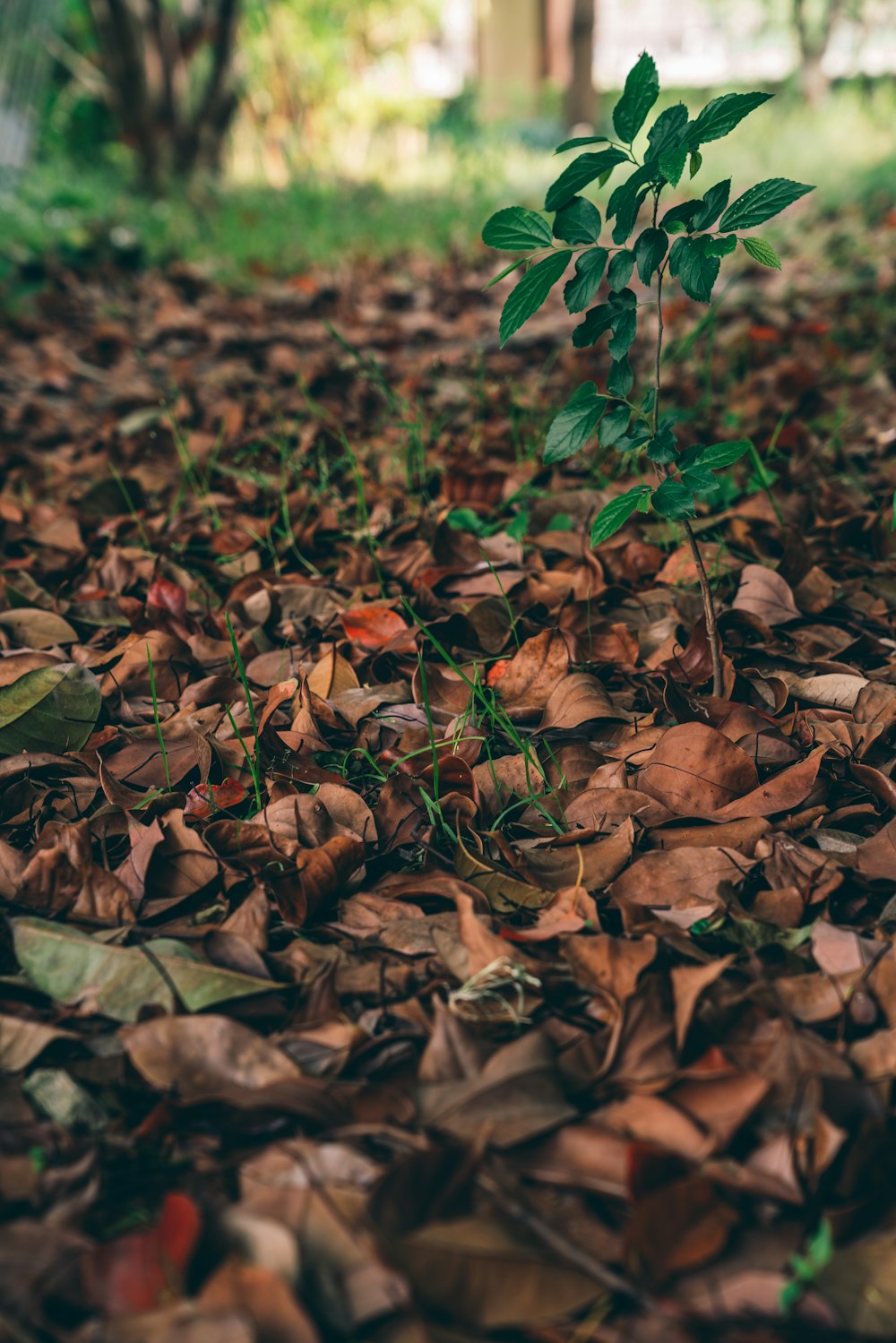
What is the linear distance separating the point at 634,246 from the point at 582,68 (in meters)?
9.21

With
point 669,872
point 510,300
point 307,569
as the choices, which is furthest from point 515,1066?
point 307,569

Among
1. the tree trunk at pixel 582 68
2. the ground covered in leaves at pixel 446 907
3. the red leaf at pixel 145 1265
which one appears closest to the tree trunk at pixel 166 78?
the tree trunk at pixel 582 68

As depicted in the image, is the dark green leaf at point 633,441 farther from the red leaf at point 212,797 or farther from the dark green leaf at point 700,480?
the red leaf at point 212,797

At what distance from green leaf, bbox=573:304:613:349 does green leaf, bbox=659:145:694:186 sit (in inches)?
6.2

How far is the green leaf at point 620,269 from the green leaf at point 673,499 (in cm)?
24

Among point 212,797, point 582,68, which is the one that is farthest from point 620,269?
point 582,68

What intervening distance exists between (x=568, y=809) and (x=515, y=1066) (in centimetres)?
40

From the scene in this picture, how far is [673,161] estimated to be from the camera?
1.12 m

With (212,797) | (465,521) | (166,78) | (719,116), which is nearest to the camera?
(719,116)

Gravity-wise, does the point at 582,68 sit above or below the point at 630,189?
above

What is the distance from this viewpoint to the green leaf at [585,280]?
118cm

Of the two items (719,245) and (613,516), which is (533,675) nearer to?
(613,516)

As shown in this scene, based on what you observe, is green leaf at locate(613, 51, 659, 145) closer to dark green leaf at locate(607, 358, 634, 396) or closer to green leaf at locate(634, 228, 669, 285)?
green leaf at locate(634, 228, 669, 285)

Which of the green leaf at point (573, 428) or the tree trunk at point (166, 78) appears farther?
the tree trunk at point (166, 78)
